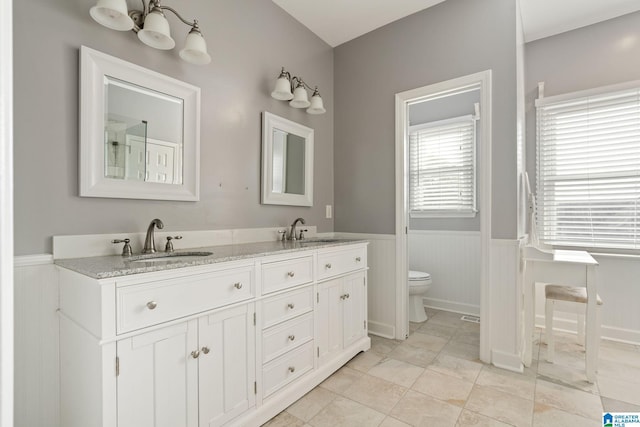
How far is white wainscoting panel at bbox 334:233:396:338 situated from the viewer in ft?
8.77

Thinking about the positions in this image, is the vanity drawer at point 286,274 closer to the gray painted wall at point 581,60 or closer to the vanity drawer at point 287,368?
the vanity drawer at point 287,368

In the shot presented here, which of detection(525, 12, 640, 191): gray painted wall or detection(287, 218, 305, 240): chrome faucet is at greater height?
detection(525, 12, 640, 191): gray painted wall

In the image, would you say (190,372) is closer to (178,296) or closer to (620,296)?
(178,296)

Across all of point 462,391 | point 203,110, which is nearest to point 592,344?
point 462,391

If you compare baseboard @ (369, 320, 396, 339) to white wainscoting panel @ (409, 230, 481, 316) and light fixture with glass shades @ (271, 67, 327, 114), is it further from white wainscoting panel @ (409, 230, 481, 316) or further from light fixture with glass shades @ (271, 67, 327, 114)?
light fixture with glass shades @ (271, 67, 327, 114)

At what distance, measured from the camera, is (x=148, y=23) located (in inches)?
56.5

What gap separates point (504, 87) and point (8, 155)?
2.60 metres

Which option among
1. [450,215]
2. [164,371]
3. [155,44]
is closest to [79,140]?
[155,44]

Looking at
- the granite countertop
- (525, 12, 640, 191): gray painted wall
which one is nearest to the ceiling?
(525, 12, 640, 191): gray painted wall

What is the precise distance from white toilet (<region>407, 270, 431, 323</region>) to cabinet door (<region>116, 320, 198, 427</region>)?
2231 mm

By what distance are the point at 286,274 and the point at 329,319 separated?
56cm

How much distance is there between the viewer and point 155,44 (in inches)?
60.6

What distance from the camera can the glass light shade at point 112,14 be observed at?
1309mm

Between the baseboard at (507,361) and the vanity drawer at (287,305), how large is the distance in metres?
1.43
